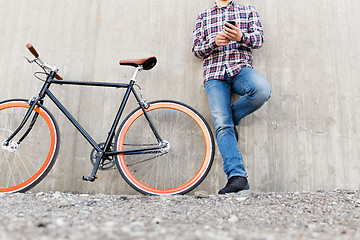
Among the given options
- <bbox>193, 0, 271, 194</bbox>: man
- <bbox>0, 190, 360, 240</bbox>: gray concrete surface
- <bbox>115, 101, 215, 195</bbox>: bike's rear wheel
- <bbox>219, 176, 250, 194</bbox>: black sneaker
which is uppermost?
<bbox>193, 0, 271, 194</bbox>: man

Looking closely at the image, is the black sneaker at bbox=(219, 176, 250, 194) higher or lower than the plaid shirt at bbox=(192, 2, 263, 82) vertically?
lower

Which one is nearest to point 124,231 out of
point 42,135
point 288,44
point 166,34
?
point 42,135

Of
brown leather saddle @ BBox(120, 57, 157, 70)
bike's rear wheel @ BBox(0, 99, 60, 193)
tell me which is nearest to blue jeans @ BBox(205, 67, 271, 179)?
brown leather saddle @ BBox(120, 57, 157, 70)

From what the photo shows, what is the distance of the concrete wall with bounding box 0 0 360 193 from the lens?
2.52m

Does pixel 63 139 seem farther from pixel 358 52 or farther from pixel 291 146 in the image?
pixel 358 52

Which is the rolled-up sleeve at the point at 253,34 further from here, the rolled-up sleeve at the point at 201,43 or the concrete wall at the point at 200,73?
the concrete wall at the point at 200,73

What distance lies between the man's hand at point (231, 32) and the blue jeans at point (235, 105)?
296 mm

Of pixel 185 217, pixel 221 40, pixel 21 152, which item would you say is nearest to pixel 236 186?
pixel 185 217

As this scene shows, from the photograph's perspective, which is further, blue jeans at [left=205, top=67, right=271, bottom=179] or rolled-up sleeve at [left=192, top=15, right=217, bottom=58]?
rolled-up sleeve at [left=192, top=15, right=217, bottom=58]

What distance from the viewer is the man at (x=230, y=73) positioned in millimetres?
2107

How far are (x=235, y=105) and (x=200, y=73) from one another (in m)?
0.60

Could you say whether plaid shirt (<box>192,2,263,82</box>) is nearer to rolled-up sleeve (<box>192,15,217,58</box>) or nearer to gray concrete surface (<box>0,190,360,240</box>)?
rolled-up sleeve (<box>192,15,217,58</box>)

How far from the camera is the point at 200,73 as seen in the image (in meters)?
2.67

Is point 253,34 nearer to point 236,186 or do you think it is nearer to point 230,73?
point 230,73
